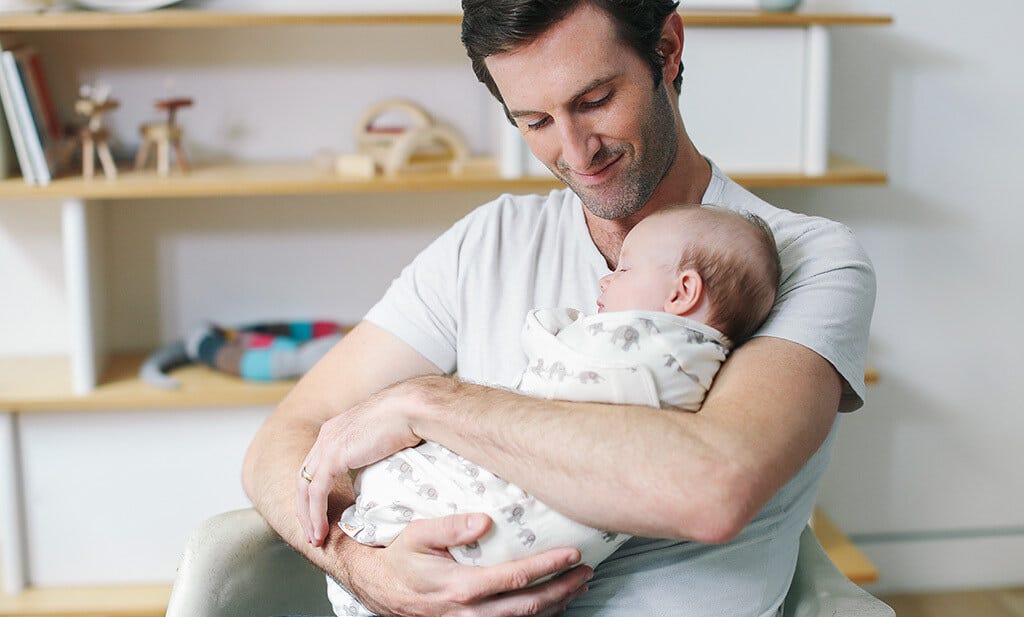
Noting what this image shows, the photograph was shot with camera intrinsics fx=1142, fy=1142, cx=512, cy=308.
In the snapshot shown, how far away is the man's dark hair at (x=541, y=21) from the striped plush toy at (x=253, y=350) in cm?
127

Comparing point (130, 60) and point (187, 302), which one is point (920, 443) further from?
point (130, 60)

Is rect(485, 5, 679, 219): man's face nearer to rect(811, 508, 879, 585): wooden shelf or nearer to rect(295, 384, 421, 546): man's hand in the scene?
rect(295, 384, 421, 546): man's hand

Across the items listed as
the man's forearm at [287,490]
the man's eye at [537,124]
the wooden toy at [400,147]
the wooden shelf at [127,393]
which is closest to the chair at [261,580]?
the man's forearm at [287,490]

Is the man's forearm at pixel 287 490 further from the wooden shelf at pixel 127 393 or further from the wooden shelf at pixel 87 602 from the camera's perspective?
the wooden shelf at pixel 87 602

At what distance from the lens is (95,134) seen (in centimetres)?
255

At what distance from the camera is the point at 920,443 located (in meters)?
3.01

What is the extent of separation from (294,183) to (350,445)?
127 centimetres

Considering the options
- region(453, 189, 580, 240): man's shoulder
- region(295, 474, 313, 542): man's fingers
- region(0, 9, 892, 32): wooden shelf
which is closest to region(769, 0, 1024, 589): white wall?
region(0, 9, 892, 32): wooden shelf

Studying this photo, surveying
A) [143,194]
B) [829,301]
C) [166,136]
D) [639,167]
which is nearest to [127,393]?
[143,194]

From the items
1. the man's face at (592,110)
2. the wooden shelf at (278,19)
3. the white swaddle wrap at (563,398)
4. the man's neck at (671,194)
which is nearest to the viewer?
the white swaddle wrap at (563,398)

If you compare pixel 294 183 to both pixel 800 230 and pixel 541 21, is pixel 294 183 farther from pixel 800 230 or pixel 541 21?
pixel 800 230

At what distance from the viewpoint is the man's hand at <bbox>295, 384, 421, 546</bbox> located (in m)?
1.28

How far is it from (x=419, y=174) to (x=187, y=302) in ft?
2.37

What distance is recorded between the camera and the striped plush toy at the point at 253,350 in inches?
102
